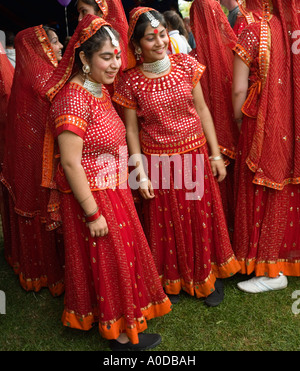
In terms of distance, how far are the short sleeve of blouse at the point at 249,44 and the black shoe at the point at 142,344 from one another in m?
1.75

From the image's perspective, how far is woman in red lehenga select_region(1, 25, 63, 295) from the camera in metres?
2.36

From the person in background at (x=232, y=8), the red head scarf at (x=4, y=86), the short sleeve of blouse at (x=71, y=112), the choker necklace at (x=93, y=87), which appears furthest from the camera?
the person in background at (x=232, y=8)

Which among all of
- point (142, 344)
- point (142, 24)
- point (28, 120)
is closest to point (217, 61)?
point (142, 24)

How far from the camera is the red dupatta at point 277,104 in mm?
2180

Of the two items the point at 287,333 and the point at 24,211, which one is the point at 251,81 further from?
the point at 24,211

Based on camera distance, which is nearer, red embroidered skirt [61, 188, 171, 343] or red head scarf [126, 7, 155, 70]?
red embroidered skirt [61, 188, 171, 343]

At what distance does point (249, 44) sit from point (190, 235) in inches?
48.5

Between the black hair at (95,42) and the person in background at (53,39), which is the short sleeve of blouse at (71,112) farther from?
the person in background at (53,39)

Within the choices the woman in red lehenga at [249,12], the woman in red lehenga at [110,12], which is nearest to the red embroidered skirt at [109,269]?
the woman in red lehenga at [110,12]

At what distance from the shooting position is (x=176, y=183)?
236 centimetres

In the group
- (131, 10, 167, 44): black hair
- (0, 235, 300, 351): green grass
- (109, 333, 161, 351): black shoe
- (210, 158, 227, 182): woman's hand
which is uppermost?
(131, 10, 167, 44): black hair

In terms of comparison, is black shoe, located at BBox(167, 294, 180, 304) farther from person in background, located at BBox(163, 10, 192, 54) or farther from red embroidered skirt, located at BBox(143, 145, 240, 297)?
person in background, located at BBox(163, 10, 192, 54)

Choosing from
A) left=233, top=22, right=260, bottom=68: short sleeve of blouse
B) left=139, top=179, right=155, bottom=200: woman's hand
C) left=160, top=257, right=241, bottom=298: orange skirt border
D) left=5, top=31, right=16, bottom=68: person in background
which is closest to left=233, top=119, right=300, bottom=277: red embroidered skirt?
left=160, top=257, right=241, bottom=298: orange skirt border

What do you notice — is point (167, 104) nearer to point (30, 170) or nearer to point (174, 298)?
point (30, 170)
